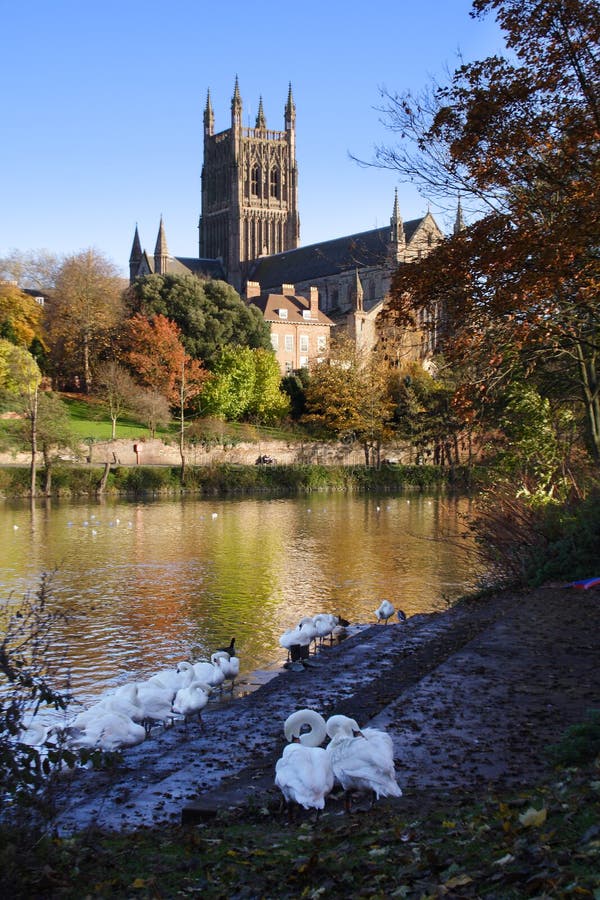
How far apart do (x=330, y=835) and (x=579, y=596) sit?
329 inches

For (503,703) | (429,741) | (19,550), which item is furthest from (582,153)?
(19,550)

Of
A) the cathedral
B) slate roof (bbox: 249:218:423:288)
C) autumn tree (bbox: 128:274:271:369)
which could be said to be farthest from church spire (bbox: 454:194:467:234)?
the cathedral

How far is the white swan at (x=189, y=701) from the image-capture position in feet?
34.4

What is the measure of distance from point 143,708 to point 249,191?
415ft

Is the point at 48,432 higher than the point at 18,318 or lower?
lower

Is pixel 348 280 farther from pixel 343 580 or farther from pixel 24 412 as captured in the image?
pixel 343 580

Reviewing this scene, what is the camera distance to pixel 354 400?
2731 inches

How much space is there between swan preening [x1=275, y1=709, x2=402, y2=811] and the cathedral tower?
121111mm

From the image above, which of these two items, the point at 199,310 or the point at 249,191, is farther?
the point at 249,191

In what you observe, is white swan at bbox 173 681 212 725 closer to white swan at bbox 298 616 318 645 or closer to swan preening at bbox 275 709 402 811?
white swan at bbox 298 616 318 645

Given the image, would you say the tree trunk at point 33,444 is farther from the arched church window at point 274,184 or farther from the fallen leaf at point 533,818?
the arched church window at point 274,184

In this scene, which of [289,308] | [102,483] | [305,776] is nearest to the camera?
[305,776]

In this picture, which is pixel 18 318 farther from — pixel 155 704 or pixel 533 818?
pixel 533 818

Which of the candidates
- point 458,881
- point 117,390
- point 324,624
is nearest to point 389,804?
point 458,881
